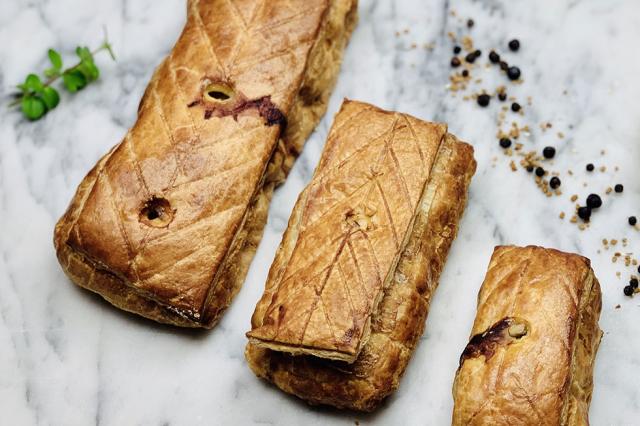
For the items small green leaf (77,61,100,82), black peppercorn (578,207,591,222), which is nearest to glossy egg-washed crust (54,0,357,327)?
small green leaf (77,61,100,82)

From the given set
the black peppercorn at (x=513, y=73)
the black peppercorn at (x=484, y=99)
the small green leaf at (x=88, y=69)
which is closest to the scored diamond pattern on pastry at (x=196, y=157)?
the small green leaf at (x=88, y=69)

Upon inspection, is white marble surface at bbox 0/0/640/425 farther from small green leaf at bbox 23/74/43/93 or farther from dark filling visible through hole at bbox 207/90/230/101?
dark filling visible through hole at bbox 207/90/230/101

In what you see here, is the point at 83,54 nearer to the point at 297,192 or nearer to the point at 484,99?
the point at 297,192

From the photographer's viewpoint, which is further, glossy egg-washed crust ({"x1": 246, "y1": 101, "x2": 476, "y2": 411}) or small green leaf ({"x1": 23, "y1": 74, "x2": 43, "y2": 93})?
small green leaf ({"x1": 23, "y1": 74, "x2": 43, "y2": 93})

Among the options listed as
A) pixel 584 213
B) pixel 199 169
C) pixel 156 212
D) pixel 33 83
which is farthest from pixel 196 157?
pixel 584 213

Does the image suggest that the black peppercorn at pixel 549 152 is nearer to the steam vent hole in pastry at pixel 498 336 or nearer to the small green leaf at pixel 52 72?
the steam vent hole in pastry at pixel 498 336

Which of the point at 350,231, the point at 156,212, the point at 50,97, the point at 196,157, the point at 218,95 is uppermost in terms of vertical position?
the point at 50,97

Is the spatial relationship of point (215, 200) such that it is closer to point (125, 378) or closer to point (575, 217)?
point (125, 378)

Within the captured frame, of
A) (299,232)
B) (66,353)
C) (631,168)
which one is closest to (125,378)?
(66,353)
